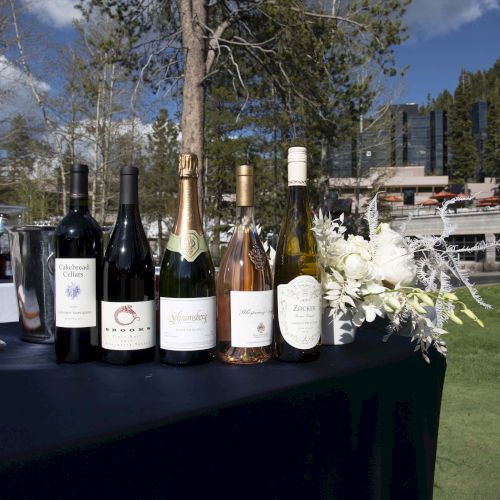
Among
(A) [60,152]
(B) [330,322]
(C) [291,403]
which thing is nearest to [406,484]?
(B) [330,322]

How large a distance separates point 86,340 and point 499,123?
56657 mm

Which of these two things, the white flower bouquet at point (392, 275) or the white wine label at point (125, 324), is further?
A: the white flower bouquet at point (392, 275)

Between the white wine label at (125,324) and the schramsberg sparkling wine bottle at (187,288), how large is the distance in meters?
0.04

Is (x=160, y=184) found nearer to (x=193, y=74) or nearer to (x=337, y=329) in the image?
(x=193, y=74)

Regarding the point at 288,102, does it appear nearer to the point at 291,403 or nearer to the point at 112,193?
the point at 291,403

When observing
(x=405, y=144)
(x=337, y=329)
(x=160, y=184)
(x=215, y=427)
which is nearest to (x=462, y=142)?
(x=405, y=144)

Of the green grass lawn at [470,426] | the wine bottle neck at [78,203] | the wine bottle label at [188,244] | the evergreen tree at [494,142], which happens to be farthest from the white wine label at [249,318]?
the evergreen tree at [494,142]

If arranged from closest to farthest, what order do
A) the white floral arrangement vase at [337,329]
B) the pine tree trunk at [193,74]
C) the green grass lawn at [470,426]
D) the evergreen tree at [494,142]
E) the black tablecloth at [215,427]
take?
the black tablecloth at [215,427]
the white floral arrangement vase at [337,329]
the green grass lawn at [470,426]
the pine tree trunk at [193,74]
the evergreen tree at [494,142]

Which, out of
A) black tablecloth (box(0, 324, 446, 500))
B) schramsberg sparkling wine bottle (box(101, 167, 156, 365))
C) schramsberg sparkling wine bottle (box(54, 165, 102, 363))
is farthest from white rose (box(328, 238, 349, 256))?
schramsberg sparkling wine bottle (box(54, 165, 102, 363))

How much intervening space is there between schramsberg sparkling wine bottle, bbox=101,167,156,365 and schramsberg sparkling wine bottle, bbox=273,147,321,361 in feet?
0.91

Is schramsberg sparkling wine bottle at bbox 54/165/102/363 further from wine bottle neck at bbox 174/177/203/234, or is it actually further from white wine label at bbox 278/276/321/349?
white wine label at bbox 278/276/321/349

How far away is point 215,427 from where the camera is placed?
795 mm

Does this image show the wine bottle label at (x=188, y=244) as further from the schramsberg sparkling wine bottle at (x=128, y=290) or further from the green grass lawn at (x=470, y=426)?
the green grass lawn at (x=470, y=426)

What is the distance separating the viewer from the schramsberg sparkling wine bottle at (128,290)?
3.32 ft
